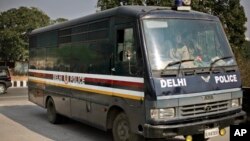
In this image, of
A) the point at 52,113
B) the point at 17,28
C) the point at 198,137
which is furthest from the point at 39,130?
the point at 17,28

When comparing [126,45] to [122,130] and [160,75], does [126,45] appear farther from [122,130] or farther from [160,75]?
[122,130]

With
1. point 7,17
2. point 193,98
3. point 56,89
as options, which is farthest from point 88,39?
point 7,17

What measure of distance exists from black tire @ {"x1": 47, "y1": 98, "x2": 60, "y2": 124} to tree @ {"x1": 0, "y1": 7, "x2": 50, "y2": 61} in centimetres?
3984

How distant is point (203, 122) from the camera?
7117mm

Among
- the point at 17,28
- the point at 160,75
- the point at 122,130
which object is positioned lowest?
the point at 122,130

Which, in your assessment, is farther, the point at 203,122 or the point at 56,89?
the point at 56,89

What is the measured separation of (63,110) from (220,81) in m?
4.80

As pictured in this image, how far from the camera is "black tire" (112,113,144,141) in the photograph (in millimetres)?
7500

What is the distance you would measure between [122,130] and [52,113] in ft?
15.0

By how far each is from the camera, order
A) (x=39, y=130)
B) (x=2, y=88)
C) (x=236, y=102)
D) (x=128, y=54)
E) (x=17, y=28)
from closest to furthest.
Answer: (x=128, y=54) < (x=236, y=102) < (x=39, y=130) < (x=2, y=88) < (x=17, y=28)

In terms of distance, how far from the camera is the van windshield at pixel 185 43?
713cm

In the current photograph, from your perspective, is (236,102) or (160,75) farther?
(236,102)

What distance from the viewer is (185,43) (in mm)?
7422

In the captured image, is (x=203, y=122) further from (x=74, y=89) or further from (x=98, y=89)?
(x=74, y=89)
